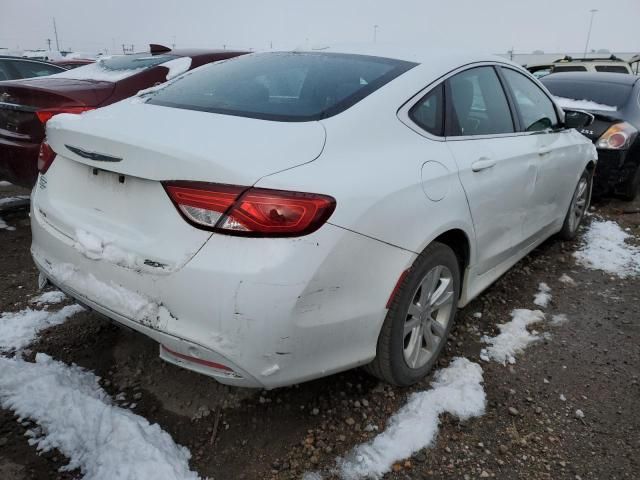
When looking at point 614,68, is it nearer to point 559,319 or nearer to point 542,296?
point 542,296

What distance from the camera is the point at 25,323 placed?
108 inches

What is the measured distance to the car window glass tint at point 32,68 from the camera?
7531 millimetres

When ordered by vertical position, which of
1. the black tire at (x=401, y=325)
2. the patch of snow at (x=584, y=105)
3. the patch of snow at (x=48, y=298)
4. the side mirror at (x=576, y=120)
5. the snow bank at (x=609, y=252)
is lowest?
the snow bank at (x=609, y=252)

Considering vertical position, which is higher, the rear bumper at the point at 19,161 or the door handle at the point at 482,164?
the door handle at the point at 482,164

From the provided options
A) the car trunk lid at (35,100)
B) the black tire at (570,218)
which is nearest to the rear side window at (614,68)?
the black tire at (570,218)

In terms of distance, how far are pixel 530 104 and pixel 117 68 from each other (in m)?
3.25

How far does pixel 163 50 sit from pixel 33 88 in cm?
153

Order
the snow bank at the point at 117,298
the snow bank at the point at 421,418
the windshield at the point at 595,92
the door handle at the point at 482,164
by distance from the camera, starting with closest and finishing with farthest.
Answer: the snow bank at the point at 117,298 → the snow bank at the point at 421,418 → the door handle at the point at 482,164 → the windshield at the point at 595,92

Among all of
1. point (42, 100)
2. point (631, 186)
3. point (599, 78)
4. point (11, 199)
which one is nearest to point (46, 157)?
point (42, 100)

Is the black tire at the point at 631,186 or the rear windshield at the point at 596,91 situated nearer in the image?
the black tire at the point at 631,186

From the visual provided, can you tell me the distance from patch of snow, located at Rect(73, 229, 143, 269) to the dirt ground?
77 cm

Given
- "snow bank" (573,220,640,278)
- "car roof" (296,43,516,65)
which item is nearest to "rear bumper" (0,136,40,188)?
"car roof" (296,43,516,65)

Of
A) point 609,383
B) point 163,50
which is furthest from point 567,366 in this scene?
point 163,50

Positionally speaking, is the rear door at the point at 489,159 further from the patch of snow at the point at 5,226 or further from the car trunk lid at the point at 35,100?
the patch of snow at the point at 5,226
